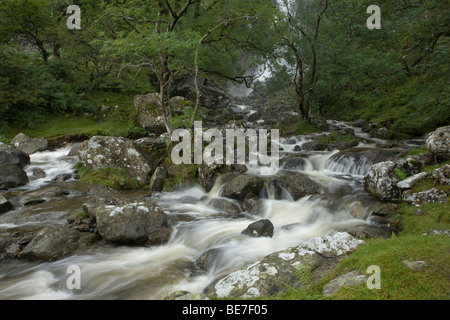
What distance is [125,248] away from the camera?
6664 mm

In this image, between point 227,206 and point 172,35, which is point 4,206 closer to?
point 227,206

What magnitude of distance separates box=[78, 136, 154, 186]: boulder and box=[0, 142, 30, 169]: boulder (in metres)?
2.85

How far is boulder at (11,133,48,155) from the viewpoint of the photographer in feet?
46.0

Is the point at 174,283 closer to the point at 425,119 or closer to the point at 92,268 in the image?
the point at 92,268

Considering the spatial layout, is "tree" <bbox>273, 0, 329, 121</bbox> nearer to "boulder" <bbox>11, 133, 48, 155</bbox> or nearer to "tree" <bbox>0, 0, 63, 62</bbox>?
"boulder" <bbox>11, 133, 48, 155</bbox>

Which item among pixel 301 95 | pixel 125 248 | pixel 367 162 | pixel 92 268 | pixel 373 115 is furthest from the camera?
pixel 373 115

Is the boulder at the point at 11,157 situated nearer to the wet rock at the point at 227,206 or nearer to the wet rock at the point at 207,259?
the wet rock at the point at 227,206

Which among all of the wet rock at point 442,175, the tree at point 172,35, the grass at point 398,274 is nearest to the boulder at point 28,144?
the tree at point 172,35

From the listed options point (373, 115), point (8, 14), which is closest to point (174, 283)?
point (373, 115)

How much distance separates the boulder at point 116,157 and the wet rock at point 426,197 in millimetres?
9173

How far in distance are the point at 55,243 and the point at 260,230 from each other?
4920 millimetres

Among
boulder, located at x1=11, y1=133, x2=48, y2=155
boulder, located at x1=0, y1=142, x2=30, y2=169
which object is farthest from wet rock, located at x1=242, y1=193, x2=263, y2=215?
boulder, located at x1=11, y1=133, x2=48, y2=155

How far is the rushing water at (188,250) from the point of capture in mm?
5250

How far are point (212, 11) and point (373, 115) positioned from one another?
535 inches
